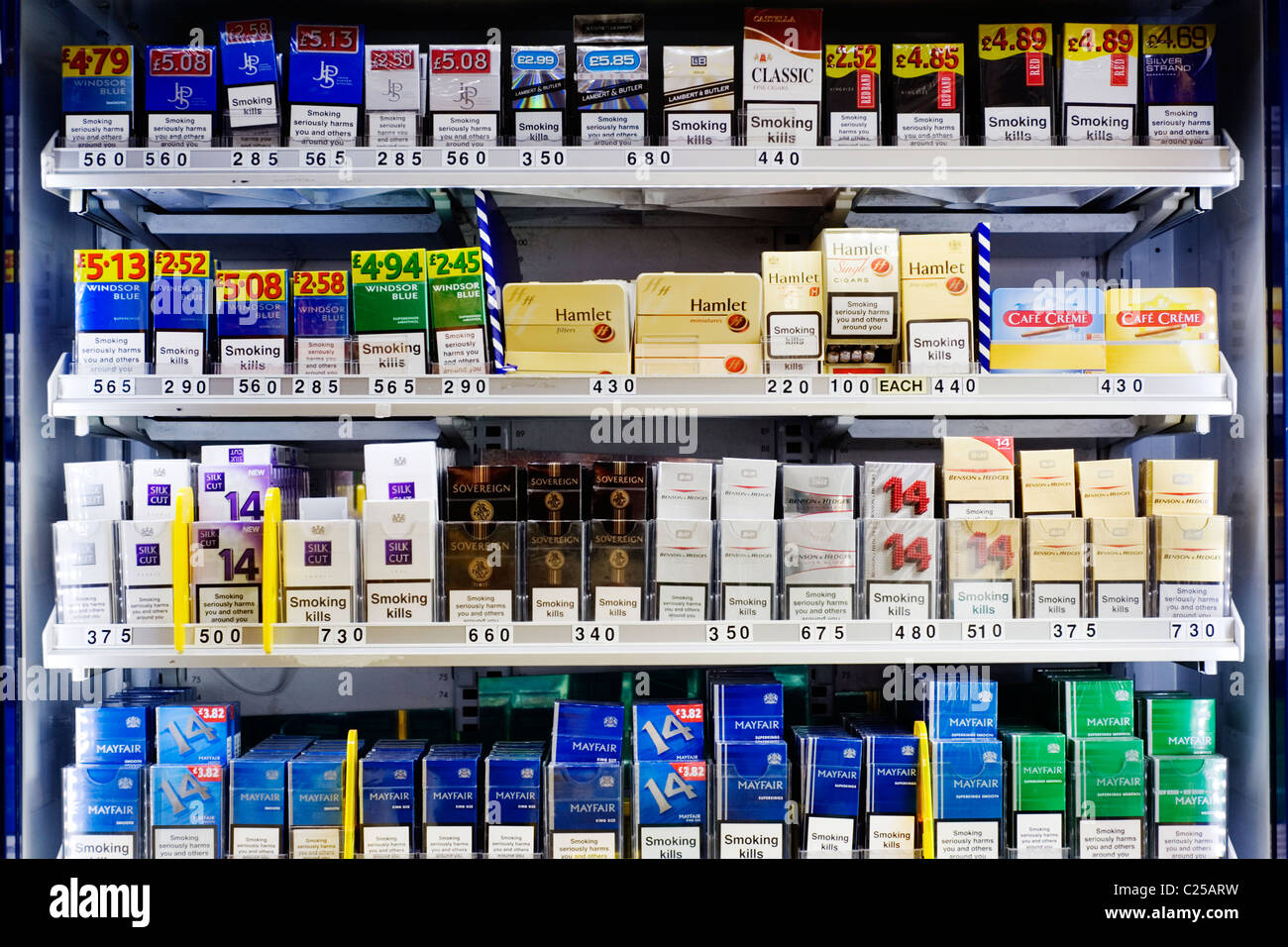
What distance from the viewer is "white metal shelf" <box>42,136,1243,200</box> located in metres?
1.88

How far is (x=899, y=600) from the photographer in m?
1.88

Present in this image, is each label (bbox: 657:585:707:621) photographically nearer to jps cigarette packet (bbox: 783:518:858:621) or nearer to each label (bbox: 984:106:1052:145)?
jps cigarette packet (bbox: 783:518:858:621)

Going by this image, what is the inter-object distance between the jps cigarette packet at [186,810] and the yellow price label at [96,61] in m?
1.34

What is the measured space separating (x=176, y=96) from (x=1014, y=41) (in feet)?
5.44

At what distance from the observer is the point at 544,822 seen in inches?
74.8

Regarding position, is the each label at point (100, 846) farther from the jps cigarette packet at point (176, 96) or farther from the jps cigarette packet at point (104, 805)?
the jps cigarette packet at point (176, 96)

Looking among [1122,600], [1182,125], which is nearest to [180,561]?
[1122,600]

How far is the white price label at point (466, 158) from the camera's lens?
190 centimetres

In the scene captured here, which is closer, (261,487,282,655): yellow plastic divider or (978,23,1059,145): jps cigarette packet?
(261,487,282,655): yellow plastic divider

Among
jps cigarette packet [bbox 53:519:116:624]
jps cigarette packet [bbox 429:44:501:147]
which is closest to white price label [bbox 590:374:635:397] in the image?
jps cigarette packet [bbox 429:44:501:147]

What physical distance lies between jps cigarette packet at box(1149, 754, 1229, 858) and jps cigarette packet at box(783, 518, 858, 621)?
689mm

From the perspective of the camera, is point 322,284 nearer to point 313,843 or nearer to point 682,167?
point 682,167
